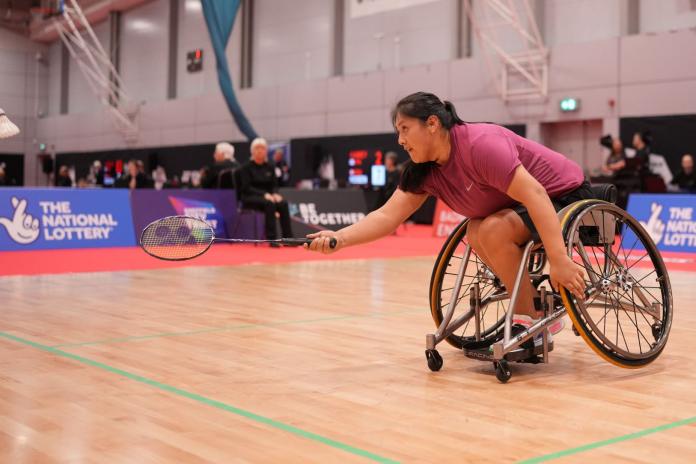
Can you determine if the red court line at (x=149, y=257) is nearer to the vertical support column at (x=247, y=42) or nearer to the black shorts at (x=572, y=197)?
the black shorts at (x=572, y=197)

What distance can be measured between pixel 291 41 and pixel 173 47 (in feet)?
16.8

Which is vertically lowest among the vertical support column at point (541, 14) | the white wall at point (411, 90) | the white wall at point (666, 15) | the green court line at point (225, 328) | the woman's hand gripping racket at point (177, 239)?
the green court line at point (225, 328)

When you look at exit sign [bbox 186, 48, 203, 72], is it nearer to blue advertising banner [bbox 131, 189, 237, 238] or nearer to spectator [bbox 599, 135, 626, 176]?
blue advertising banner [bbox 131, 189, 237, 238]

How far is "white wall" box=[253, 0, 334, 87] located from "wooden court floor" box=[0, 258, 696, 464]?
15041mm

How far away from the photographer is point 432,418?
2684 mm

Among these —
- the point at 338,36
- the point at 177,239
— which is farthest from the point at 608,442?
the point at 338,36

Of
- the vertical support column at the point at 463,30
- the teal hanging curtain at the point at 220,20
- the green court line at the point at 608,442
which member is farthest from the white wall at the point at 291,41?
the green court line at the point at 608,442

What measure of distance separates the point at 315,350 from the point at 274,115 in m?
17.1

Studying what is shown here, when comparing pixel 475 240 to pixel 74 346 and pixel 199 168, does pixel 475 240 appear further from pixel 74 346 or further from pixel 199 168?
pixel 199 168

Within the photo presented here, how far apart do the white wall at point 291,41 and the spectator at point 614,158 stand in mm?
8049

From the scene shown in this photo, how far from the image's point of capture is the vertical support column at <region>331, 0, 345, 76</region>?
19.1 m

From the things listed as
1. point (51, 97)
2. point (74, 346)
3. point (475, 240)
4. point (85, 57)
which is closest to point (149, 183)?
point (74, 346)

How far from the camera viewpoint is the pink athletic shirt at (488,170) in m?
3.15

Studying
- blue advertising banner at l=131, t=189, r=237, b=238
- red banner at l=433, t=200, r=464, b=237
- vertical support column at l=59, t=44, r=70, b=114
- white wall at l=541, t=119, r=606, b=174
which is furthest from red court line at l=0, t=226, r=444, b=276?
vertical support column at l=59, t=44, r=70, b=114
